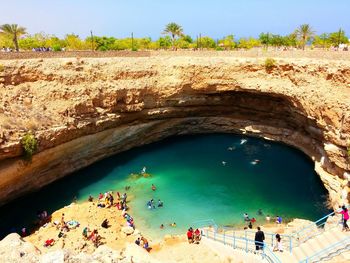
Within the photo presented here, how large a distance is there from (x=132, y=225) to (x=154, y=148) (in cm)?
1576

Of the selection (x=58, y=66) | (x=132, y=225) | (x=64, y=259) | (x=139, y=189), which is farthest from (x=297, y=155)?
(x=64, y=259)

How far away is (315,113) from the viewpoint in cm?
3083

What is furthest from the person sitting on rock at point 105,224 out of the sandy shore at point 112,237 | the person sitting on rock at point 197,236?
the person sitting on rock at point 197,236

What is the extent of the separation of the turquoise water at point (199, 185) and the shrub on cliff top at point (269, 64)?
10.4 meters

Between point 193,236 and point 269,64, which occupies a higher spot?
point 269,64

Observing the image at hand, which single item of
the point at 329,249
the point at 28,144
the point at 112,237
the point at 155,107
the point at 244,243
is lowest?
the point at 112,237

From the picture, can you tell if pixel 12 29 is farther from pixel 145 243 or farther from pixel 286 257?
pixel 286 257

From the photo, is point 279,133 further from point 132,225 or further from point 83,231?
point 83,231

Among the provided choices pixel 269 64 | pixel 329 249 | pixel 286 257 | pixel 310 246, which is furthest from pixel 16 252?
pixel 269 64

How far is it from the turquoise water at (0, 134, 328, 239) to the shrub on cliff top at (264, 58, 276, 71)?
1036 centimetres

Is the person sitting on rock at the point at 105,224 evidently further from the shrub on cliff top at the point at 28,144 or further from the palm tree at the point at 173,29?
the palm tree at the point at 173,29

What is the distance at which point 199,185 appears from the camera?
33.4 m

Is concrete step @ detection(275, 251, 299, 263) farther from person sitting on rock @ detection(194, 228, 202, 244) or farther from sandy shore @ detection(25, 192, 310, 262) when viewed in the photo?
person sitting on rock @ detection(194, 228, 202, 244)

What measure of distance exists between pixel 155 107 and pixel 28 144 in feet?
Result: 52.1
